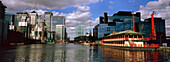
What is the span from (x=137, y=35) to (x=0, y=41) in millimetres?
173908

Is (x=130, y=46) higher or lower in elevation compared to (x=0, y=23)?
lower

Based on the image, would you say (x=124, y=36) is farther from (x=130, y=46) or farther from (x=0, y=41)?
(x=0, y=41)

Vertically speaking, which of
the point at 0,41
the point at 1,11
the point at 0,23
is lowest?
the point at 0,41

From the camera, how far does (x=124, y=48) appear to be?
71.9 m

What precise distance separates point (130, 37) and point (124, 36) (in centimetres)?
322

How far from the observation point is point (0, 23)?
179125 millimetres

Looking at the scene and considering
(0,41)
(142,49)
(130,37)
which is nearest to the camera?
(142,49)

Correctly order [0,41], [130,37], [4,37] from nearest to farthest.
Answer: [130,37], [0,41], [4,37]

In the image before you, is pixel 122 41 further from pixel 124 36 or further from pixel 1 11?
pixel 1 11

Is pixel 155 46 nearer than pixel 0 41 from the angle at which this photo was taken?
Yes

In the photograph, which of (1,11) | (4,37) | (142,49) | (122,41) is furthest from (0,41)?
(142,49)

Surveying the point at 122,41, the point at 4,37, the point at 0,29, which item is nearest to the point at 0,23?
the point at 0,29

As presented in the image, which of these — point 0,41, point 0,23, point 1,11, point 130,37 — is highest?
point 1,11

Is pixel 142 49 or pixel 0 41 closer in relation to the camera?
pixel 142 49
